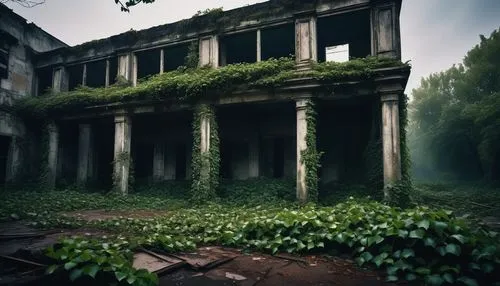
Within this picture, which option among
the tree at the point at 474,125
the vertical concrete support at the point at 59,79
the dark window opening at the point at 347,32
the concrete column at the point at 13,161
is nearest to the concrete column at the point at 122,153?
the vertical concrete support at the point at 59,79

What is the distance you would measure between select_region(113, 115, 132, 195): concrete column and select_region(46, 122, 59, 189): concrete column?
13.9 ft

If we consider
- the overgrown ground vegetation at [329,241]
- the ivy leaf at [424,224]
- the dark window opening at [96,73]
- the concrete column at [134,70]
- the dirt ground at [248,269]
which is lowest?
the dirt ground at [248,269]

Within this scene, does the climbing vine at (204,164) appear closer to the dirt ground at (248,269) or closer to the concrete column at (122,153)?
the concrete column at (122,153)

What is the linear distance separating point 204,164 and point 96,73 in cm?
1080

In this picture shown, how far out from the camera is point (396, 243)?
4.30m

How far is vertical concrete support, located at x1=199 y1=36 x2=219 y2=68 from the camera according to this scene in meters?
12.6

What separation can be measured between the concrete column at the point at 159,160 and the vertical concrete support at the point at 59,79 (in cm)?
605

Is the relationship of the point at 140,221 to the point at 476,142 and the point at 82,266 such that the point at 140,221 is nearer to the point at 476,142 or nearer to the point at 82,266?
the point at 82,266

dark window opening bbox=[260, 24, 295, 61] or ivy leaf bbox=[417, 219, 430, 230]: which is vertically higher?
dark window opening bbox=[260, 24, 295, 61]

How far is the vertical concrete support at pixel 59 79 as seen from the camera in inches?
635

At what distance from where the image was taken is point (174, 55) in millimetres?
15430

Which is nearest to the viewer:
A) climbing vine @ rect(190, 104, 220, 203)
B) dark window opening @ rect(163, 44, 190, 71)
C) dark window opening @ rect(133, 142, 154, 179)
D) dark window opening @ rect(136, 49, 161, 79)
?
climbing vine @ rect(190, 104, 220, 203)

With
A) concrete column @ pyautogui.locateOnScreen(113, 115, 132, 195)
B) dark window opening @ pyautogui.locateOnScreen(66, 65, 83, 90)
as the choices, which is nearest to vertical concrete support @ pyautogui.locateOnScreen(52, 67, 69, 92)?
dark window opening @ pyautogui.locateOnScreen(66, 65, 83, 90)

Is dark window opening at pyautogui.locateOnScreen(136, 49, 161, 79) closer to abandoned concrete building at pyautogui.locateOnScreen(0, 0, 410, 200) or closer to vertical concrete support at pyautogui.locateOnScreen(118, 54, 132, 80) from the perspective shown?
abandoned concrete building at pyautogui.locateOnScreen(0, 0, 410, 200)
